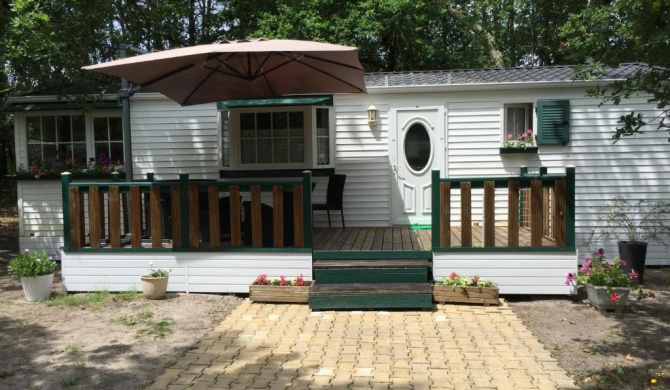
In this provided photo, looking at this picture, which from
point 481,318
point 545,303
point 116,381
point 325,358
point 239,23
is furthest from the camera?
point 239,23

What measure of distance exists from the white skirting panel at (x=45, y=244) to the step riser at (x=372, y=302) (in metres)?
5.11

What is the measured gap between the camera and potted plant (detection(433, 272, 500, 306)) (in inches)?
215

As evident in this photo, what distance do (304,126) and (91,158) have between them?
3.36 m

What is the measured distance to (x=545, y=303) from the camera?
18.4 feet

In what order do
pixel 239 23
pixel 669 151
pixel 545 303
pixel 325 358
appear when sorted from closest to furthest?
pixel 325 358 < pixel 545 303 < pixel 669 151 < pixel 239 23

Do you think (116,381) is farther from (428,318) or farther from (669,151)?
(669,151)

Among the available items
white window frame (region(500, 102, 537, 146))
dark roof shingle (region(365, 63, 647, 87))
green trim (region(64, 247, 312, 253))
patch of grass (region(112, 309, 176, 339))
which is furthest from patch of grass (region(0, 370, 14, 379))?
white window frame (region(500, 102, 537, 146))

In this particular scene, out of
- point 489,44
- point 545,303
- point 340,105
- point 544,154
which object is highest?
point 489,44

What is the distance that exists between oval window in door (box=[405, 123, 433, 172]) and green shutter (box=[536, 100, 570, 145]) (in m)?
1.52

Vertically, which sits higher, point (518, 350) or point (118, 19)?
point (118, 19)

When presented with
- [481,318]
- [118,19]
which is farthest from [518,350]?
[118,19]

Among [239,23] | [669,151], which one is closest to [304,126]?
[669,151]

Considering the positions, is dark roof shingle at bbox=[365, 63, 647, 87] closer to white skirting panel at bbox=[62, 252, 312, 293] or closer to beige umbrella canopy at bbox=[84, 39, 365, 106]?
beige umbrella canopy at bbox=[84, 39, 365, 106]

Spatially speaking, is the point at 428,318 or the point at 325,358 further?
the point at 428,318
